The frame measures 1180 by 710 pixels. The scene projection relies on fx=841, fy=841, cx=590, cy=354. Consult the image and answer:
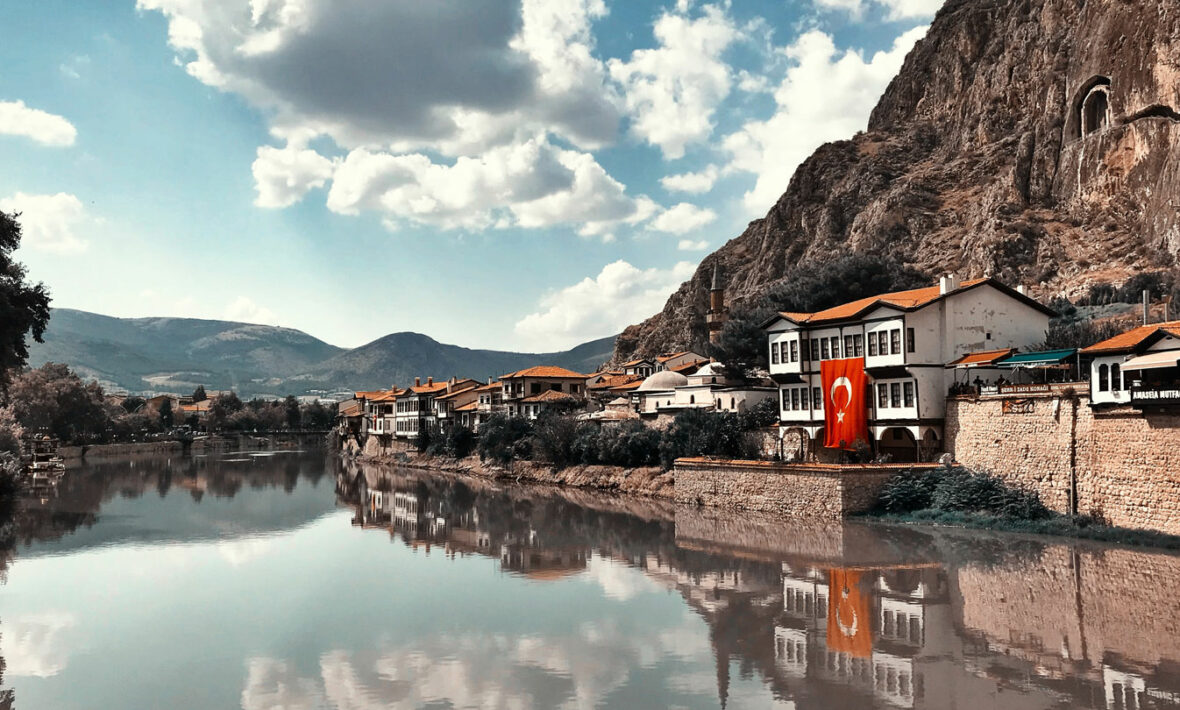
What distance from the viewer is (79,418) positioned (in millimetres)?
100812

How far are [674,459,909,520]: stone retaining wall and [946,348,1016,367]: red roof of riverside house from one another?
227 inches

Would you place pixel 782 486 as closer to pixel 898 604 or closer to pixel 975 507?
pixel 975 507

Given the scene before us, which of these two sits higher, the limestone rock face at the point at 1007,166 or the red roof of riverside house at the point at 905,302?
the limestone rock face at the point at 1007,166

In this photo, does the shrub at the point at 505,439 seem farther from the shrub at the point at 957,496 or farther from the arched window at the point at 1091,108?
the arched window at the point at 1091,108

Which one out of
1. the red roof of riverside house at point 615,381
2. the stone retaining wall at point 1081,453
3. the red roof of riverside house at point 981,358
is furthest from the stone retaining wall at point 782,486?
the red roof of riverside house at point 615,381

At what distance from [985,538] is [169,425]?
479 ft

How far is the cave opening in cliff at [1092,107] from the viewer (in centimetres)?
8775

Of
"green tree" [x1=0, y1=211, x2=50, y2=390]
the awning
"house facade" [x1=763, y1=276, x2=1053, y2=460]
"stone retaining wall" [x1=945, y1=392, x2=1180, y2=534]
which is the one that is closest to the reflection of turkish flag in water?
"stone retaining wall" [x1=945, y1=392, x2=1180, y2=534]

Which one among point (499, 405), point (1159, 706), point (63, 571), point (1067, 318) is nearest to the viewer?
point (1159, 706)

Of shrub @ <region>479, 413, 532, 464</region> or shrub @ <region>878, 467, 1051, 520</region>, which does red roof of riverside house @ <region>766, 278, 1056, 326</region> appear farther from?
shrub @ <region>479, 413, 532, 464</region>

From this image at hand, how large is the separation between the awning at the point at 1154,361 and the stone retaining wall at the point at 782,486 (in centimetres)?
1063

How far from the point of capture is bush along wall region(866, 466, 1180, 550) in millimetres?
29641

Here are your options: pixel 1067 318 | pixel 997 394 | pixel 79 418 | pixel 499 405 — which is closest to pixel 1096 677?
pixel 997 394

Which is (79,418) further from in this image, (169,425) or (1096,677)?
(1096,677)
